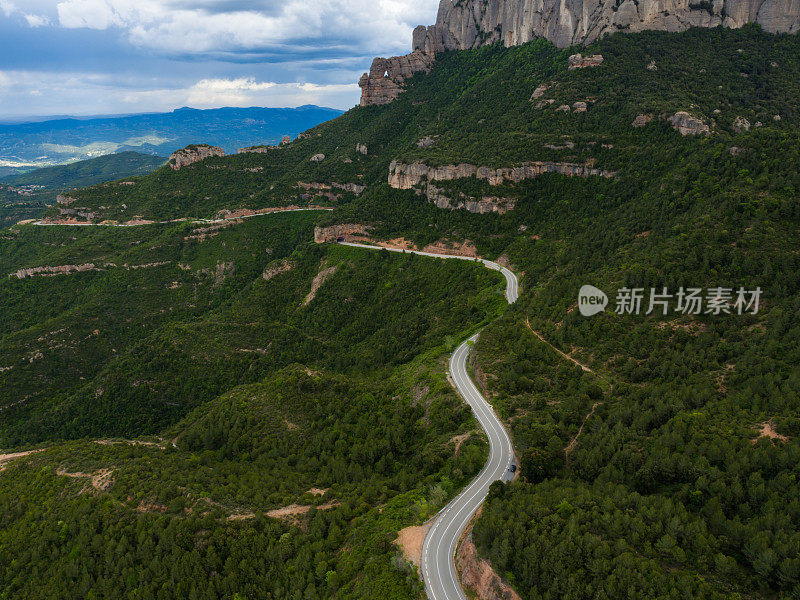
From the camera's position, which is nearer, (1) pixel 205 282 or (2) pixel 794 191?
(2) pixel 794 191

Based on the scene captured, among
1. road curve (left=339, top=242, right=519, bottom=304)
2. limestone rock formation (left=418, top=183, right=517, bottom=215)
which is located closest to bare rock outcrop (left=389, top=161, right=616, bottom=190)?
limestone rock formation (left=418, top=183, right=517, bottom=215)

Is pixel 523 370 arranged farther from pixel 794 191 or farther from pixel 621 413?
pixel 794 191

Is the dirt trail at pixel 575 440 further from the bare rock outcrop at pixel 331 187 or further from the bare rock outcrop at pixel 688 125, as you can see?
the bare rock outcrop at pixel 331 187

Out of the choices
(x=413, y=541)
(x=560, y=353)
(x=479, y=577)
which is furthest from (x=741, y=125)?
(x=413, y=541)

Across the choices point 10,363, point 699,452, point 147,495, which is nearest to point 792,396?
point 699,452

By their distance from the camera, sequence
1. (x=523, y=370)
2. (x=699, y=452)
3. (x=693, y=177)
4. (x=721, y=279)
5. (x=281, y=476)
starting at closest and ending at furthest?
(x=699, y=452) → (x=281, y=476) → (x=721, y=279) → (x=523, y=370) → (x=693, y=177)
